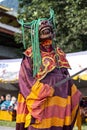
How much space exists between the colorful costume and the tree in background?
9916 millimetres

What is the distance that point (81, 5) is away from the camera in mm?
15508

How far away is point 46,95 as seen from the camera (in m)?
4.73

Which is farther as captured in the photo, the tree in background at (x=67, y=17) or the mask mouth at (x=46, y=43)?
the tree in background at (x=67, y=17)

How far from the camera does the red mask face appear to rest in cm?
497

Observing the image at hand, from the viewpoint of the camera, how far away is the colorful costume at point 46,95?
476 centimetres

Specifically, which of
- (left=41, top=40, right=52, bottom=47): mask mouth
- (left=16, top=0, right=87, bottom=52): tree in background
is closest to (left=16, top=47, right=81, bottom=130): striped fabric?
(left=41, top=40, right=52, bottom=47): mask mouth

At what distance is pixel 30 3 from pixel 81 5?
11.7 feet

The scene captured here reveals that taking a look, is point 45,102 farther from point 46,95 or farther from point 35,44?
point 35,44

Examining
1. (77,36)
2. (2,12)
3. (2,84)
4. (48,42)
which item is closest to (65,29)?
(77,36)

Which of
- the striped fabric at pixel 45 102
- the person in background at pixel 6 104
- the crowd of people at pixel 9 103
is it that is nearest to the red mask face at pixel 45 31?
the striped fabric at pixel 45 102

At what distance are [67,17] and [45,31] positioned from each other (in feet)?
35.5

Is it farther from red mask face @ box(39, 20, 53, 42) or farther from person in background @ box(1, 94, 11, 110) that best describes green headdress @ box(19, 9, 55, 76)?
person in background @ box(1, 94, 11, 110)

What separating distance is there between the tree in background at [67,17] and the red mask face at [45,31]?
9863 millimetres

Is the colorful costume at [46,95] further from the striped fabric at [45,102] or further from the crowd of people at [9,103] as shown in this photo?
the crowd of people at [9,103]
